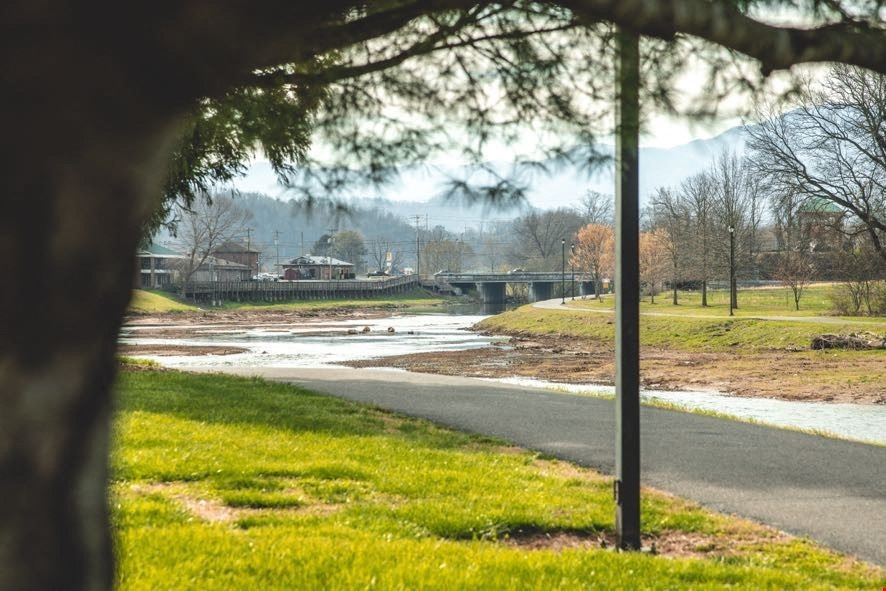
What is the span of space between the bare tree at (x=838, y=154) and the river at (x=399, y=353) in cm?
1438

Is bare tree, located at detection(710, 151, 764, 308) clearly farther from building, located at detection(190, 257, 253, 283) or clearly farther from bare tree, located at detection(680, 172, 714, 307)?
building, located at detection(190, 257, 253, 283)

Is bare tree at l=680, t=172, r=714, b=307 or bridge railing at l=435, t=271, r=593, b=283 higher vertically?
bare tree at l=680, t=172, r=714, b=307

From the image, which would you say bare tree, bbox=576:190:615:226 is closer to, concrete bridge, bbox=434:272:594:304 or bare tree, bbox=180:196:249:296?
concrete bridge, bbox=434:272:594:304

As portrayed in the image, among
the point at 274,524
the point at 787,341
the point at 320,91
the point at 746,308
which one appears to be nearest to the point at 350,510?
the point at 274,524

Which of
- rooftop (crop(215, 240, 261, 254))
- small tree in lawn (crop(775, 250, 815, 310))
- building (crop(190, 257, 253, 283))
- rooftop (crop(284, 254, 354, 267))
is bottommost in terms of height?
small tree in lawn (crop(775, 250, 815, 310))

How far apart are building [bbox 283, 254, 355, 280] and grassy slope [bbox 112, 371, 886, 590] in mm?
112080

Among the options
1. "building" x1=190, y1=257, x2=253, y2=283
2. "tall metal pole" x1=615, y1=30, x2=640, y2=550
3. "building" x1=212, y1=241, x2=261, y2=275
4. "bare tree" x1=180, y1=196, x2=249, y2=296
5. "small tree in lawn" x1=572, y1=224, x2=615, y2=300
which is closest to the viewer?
"tall metal pole" x1=615, y1=30, x2=640, y2=550

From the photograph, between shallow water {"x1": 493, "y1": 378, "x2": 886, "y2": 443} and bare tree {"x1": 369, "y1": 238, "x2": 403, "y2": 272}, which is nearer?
shallow water {"x1": 493, "y1": 378, "x2": 886, "y2": 443}

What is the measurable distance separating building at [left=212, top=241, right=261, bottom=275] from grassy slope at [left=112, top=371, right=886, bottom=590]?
357 ft

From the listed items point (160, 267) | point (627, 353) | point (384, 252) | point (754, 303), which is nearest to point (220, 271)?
point (160, 267)

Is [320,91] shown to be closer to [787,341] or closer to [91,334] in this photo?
[91,334]

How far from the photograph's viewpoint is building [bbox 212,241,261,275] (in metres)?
119

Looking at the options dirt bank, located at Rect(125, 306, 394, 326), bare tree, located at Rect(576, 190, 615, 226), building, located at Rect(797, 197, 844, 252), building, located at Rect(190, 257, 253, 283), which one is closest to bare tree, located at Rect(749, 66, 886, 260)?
building, located at Rect(797, 197, 844, 252)

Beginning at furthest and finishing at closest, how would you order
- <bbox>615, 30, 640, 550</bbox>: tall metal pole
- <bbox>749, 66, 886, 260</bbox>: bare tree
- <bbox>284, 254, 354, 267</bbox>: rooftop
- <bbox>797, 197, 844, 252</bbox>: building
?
<bbox>284, 254, 354, 267</bbox>: rooftop, <bbox>797, 197, 844, 252</bbox>: building, <bbox>749, 66, 886, 260</bbox>: bare tree, <bbox>615, 30, 640, 550</bbox>: tall metal pole
